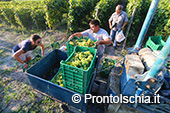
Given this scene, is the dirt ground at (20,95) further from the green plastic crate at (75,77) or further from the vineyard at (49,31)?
the green plastic crate at (75,77)

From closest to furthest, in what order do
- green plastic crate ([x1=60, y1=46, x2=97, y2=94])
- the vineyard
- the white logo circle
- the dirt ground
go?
green plastic crate ([x1=60, y1=46, x2=97, y2=94]), the white logo circle, the dirt ground, the vineyard

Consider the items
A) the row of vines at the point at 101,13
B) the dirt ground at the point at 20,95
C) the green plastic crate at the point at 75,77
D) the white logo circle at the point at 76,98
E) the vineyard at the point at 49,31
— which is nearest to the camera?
the green plastic crate at the point at 75,77

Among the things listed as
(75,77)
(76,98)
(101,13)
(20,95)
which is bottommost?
(20,95)

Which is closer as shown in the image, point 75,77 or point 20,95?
point 75,77

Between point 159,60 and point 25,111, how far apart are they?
3.85 meters

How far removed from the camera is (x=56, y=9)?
6.23 meters

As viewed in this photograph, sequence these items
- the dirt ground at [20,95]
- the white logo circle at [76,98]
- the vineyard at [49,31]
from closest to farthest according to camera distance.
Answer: the white logo circle at [76,98] → the dirt ground at [20,95] → the vineyard at [49,31]

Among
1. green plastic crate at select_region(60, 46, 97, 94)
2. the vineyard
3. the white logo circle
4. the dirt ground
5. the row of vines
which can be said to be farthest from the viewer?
the row of vines

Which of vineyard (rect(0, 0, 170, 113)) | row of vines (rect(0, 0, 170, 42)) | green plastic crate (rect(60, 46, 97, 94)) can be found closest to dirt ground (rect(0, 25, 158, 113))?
vineyard (rect(0, 0, 170, 113))

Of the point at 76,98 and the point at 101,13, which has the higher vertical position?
the point at 101,13

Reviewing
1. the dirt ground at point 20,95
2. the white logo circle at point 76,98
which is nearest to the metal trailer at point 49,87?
the white logo circle at point 76,98

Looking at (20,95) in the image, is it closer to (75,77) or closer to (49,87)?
(49,87)

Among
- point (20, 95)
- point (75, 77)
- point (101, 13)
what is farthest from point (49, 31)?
point (75, 77)

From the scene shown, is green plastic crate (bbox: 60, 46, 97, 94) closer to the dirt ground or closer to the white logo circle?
the white logo circle
